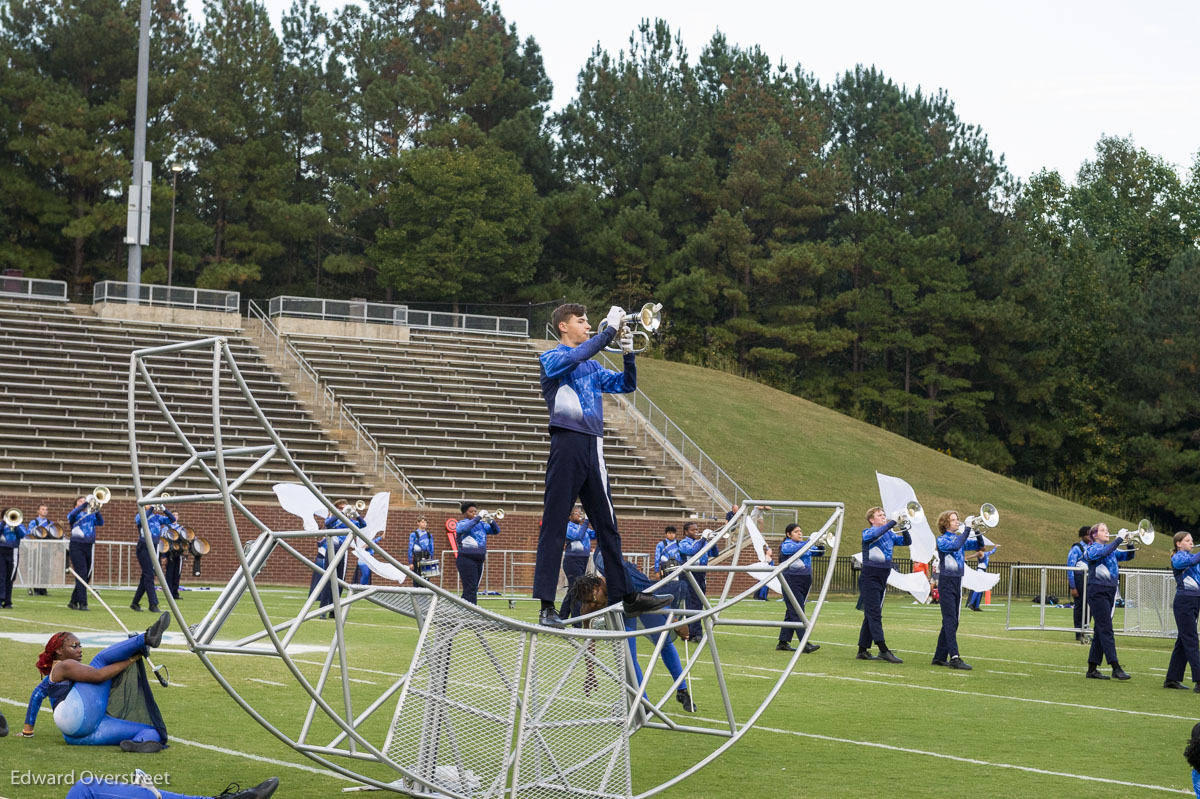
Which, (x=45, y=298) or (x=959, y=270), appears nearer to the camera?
(x=45, y=298)

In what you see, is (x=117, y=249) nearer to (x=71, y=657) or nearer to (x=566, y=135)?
(x=566, y=135)

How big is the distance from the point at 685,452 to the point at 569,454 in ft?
91.1

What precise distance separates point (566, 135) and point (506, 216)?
932 cm

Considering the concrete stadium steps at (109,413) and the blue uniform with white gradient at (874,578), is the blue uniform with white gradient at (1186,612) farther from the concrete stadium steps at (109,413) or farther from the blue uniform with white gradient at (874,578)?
the concrete stadium steps at (109,413)

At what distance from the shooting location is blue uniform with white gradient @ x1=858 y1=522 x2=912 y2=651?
579 inches

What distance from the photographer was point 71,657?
7.81 meters

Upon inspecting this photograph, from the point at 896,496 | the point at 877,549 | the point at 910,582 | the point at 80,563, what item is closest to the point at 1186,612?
the point at 896,496

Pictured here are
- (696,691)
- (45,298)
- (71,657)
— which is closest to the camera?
(71,657)

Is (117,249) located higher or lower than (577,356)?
higher

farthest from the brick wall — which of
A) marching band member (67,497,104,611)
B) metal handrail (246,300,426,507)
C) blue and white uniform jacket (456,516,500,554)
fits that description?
blue and white uniform jacket (456,516,500,554)

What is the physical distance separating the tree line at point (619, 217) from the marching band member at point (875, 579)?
3446 centimetres

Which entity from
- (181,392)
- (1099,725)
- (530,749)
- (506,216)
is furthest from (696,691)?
(506,216)

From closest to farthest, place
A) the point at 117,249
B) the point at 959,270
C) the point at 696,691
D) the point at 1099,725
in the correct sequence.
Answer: the point at 1099,725
the point at 696,691
the point at 117,249
the point at 959,270

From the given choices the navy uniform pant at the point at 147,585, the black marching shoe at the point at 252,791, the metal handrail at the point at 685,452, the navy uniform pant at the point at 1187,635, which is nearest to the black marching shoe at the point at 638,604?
the black marching shoe at the point at 252,791
